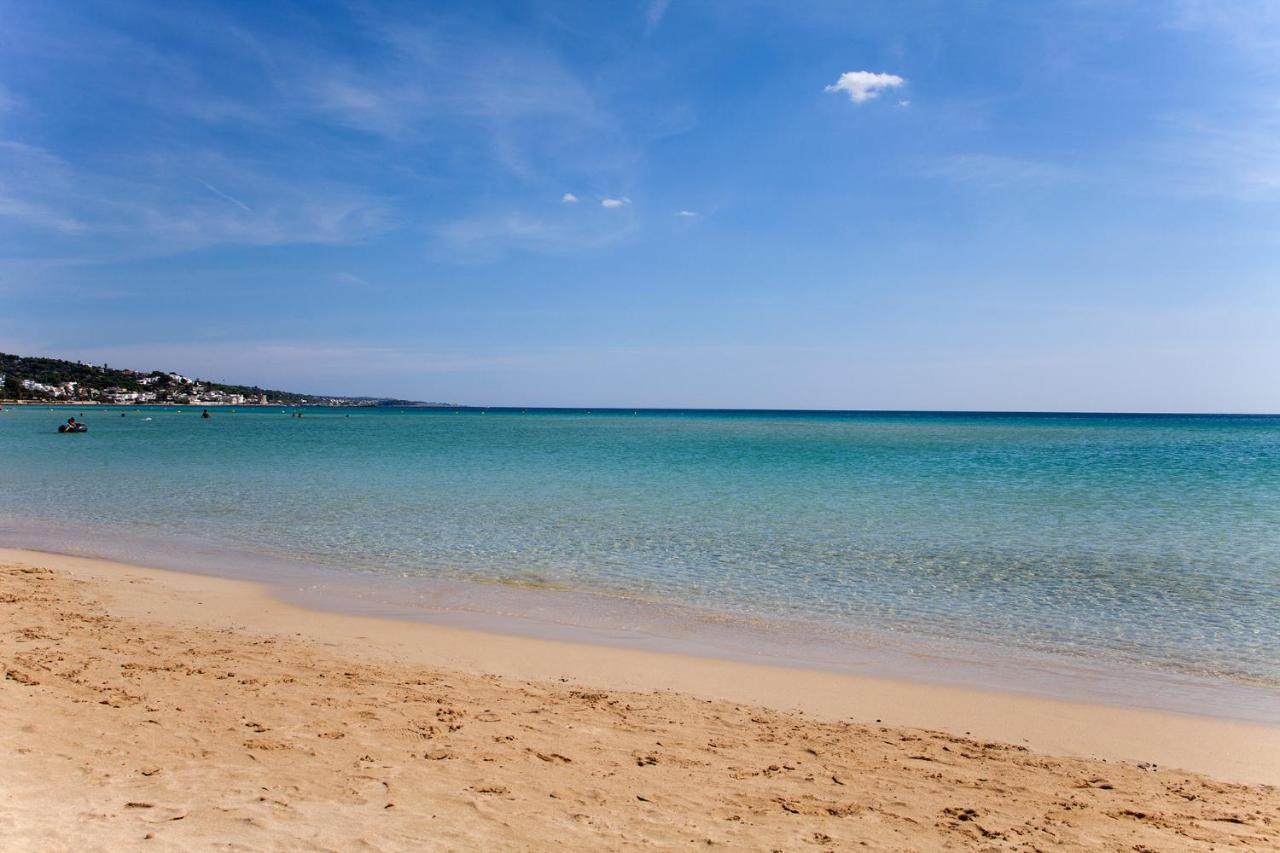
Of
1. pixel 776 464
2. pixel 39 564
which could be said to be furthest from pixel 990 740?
pixel 776 464

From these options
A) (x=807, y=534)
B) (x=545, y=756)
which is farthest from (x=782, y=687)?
(x=807, y=534)

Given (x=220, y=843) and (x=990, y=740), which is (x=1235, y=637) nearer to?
(x=990, y=740)

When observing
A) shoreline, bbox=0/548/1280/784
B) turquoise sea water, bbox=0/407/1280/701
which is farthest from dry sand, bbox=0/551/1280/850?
turquoise sea water, bbox=0/407/1280/701

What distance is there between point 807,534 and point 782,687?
31.3 feet

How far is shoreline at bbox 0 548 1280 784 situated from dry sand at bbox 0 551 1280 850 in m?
0.04

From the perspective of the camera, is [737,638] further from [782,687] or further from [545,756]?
[545,756]

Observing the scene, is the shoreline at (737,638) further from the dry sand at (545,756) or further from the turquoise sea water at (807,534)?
the dry sand at (545,756)

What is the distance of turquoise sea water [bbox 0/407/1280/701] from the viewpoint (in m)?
10.4

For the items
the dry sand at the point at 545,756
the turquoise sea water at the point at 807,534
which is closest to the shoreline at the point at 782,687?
the dry sand at the point at 545,756

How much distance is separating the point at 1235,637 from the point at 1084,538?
7711 millimetres

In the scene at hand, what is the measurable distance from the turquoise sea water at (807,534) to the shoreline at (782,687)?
199 cm

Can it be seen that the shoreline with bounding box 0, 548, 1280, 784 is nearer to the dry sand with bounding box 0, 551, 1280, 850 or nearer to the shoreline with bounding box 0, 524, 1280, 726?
the dry sand with bounding box 0, 551, 1280, 850

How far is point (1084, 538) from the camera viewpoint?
1678 centimetres

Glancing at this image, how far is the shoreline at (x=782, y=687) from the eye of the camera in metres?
6.33
